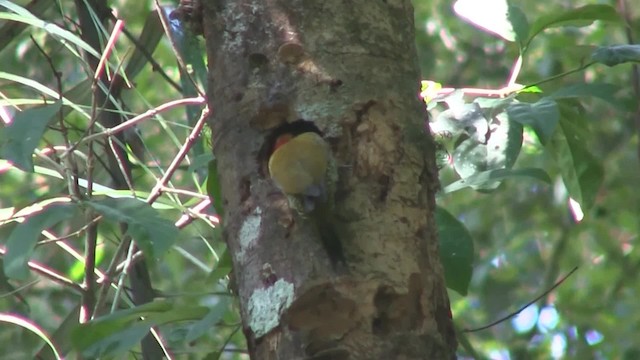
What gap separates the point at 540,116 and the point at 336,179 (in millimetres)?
388

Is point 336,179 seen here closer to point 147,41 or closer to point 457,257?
point 457,257

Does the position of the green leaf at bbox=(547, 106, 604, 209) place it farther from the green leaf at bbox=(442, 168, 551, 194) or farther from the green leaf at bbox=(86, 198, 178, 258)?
the green leaf at bbox=(86, 198, 178, 258)

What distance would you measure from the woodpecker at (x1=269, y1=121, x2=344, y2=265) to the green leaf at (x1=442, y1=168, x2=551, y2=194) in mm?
283

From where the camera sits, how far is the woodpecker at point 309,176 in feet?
4.10

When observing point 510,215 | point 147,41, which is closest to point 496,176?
point 147,41

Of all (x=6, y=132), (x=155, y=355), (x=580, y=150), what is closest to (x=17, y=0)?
(x=155, y=355)

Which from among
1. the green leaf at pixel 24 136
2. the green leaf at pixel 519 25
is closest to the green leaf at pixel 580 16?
the green leaf at pixel 519 25

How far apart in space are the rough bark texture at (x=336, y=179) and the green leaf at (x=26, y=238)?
0.25 m

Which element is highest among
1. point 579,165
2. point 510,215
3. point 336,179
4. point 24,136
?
point 24,136

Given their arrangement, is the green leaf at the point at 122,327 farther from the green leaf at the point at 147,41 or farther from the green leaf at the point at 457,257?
the green leaf at the point at 147,41

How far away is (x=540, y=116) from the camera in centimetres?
148

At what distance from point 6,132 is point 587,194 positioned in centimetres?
101

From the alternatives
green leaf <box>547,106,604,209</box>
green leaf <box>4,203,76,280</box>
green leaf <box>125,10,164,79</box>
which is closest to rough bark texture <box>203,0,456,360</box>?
green leaf <box>4,203,76,280</box>

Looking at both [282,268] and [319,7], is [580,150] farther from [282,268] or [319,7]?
[282,268]
